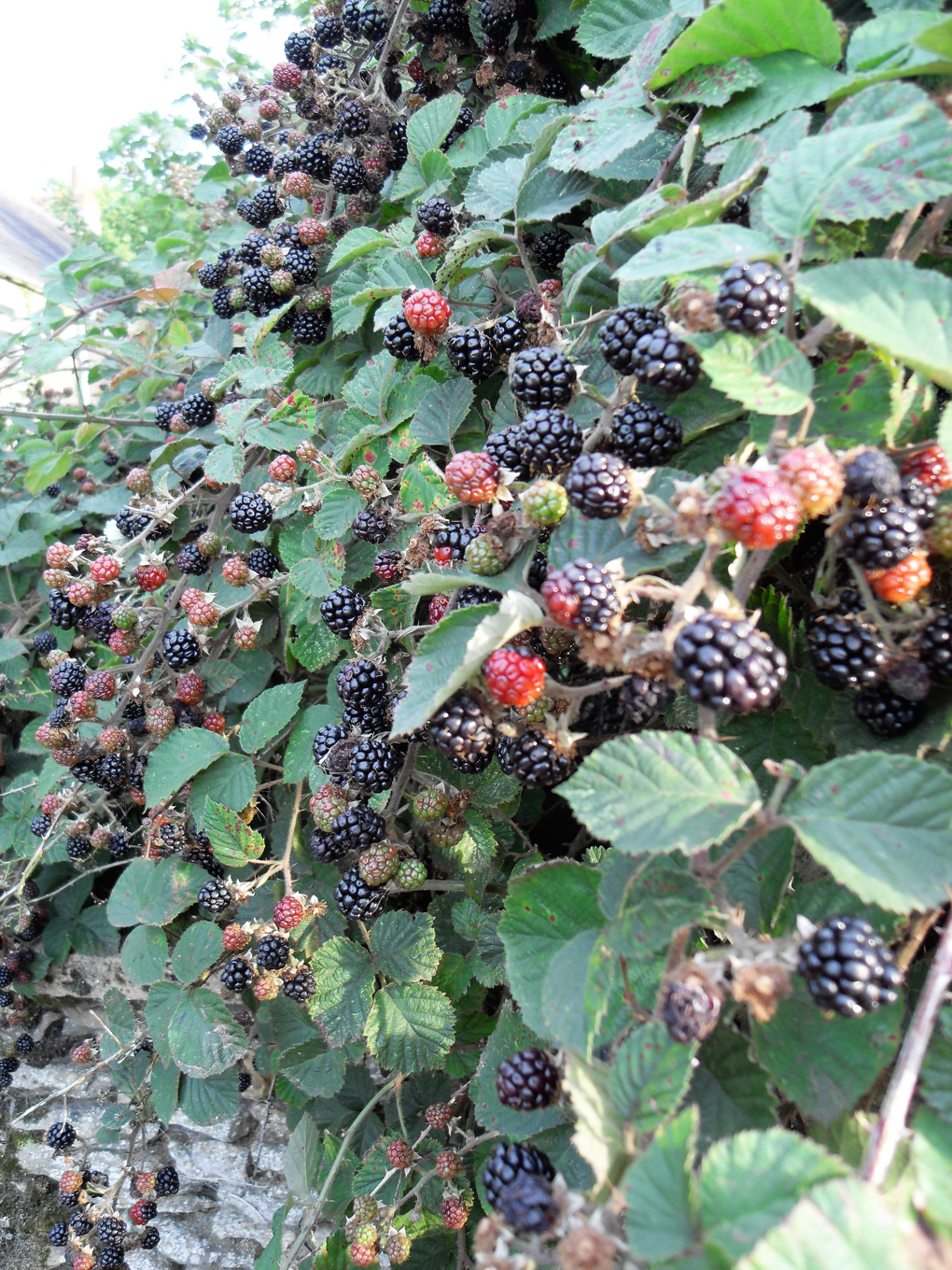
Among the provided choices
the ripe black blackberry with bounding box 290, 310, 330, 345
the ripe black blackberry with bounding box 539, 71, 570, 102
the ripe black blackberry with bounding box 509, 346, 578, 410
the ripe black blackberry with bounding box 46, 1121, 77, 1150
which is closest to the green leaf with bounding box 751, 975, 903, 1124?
the ripe black blackberry with bounding box 509, 346, 578, 410

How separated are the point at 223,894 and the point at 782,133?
1.62m

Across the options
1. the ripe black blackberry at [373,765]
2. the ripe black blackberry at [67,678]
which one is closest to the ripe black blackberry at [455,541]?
the ripe black blackberry at [373,765]

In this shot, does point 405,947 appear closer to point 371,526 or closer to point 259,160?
point 371,526

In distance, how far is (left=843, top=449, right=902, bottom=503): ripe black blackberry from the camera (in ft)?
2.47

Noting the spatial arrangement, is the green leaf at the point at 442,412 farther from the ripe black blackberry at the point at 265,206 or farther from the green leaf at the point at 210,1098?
the green leaf at the point at 210,1098

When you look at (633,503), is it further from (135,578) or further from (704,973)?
(135,578)

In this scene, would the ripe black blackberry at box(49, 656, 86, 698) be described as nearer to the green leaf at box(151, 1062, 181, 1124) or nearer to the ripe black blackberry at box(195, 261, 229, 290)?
the green leaf at box(151, 1062, 181, 1124)

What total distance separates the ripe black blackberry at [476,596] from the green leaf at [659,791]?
12.9 inches

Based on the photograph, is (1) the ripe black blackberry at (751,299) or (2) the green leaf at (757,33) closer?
(1) the ripe black blackberry at (751,299)

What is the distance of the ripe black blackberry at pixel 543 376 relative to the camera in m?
1.02

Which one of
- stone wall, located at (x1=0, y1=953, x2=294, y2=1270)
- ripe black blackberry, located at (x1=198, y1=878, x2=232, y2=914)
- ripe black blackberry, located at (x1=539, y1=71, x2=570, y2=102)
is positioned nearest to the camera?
ripe black blackberry, located at (x1=198, y1=878, x2=232, y2=914)

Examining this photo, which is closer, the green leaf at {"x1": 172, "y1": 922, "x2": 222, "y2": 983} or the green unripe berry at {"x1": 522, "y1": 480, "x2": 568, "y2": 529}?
the green unripe berry at {"x1": 522, "y1": 480, "x2": 568, "y2": 529}

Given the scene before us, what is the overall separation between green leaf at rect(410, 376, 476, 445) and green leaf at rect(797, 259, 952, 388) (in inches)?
30.2

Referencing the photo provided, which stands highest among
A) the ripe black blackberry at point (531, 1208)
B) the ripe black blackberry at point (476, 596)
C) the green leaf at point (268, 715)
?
the ripe black blackberry at point (476, 596)
